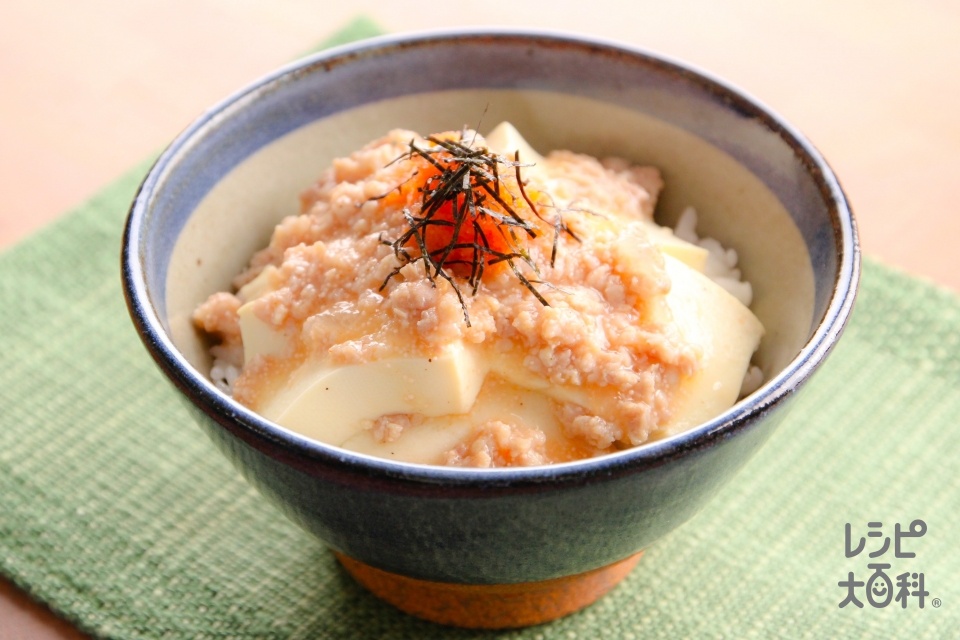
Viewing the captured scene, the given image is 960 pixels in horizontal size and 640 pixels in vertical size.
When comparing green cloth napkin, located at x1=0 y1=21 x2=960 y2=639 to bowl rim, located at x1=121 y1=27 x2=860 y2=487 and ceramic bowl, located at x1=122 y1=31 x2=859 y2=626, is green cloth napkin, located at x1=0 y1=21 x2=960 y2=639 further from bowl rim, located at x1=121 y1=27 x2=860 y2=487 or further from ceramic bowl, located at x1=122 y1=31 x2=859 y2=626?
bowl rim, located at x1=121 y1=27 x2=860 y2=487

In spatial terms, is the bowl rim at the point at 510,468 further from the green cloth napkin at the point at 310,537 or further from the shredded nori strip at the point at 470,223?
the green cloth napkin at the point at 310,537

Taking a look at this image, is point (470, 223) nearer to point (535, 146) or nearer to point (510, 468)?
point (510, 468)

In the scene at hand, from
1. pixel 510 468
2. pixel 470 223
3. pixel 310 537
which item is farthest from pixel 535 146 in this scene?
pixel 510 468

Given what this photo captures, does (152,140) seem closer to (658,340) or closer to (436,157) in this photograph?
(436,157)

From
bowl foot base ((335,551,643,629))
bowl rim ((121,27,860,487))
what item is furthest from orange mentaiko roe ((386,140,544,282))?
bowl foot base ((335,551,643,629))

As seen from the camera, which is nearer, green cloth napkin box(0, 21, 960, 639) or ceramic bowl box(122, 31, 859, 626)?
ceramic bowl box(122, 31, 859, 626)
